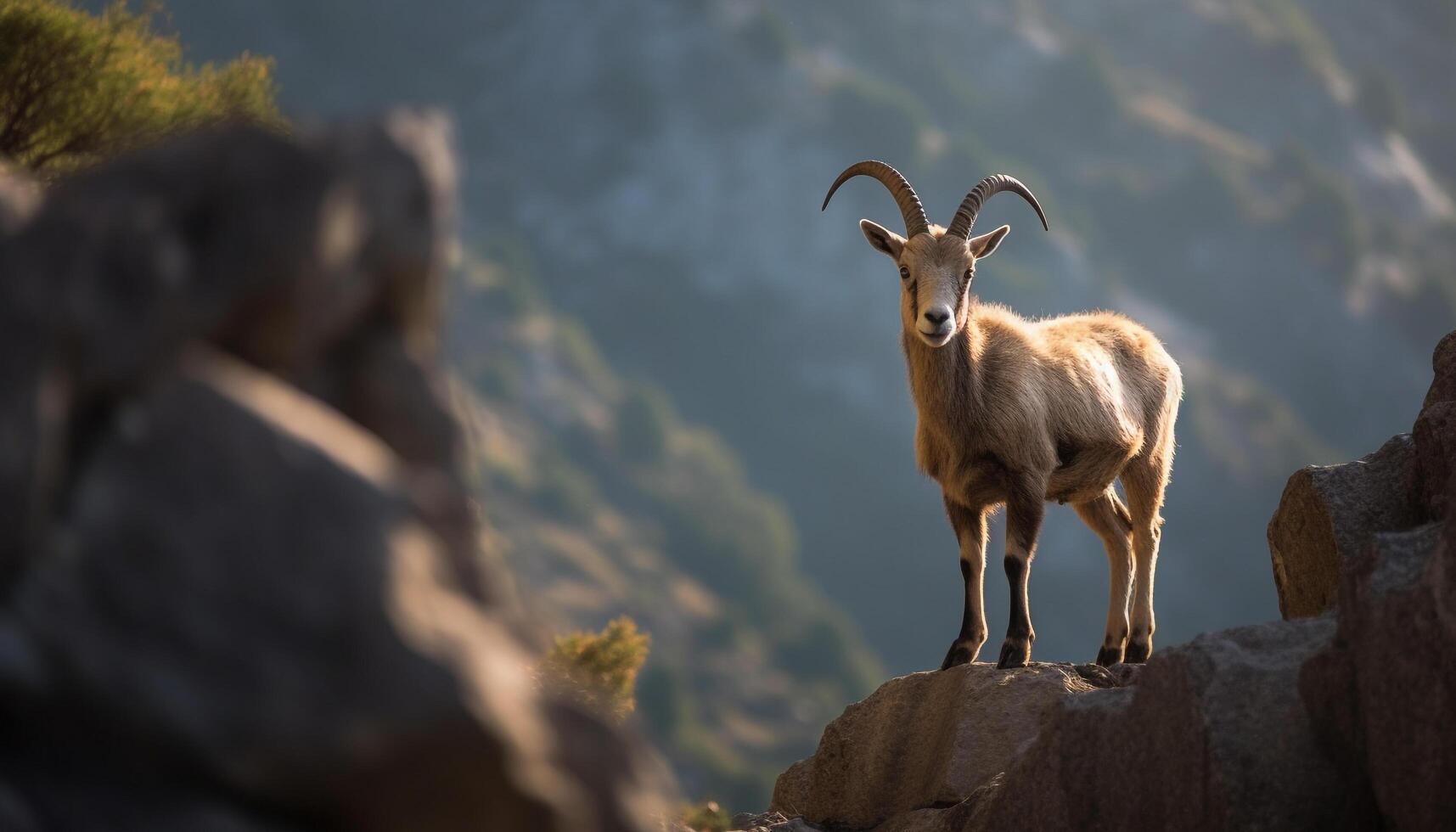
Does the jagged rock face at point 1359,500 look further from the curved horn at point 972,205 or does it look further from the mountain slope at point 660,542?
the mountain slope at point 660,542

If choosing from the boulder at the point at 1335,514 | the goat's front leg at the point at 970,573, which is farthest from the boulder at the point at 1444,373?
the goat's front leg at the point at 970,573

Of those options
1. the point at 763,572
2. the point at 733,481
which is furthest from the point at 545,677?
the point at 733,481

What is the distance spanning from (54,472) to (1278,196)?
213 meters

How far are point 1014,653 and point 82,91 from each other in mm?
10163

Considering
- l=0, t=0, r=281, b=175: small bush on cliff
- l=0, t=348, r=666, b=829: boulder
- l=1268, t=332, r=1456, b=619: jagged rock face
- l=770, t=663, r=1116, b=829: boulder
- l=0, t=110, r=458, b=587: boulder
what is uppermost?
l=0, t=0, r=281, b=175: small bush on cliff

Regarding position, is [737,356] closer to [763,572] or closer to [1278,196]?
[763,572]

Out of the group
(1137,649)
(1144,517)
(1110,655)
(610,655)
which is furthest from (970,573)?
(610,655)

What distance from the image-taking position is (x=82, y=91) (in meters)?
13.9

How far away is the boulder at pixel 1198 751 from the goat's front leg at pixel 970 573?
3092mm

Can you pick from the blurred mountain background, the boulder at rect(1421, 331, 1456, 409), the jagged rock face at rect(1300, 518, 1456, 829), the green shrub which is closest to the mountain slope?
the green shrub

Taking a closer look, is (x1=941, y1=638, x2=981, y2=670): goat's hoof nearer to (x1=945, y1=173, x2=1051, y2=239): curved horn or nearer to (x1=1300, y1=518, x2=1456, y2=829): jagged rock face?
(x1=945, y1=173, x2=1051, y2=239): curved horn

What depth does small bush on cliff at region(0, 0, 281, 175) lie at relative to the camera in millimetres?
12828

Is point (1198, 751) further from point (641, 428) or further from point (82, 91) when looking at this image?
point (641, 428)

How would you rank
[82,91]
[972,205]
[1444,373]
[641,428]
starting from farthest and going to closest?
[641,428], [82,91], [972,205], [1444,373]
